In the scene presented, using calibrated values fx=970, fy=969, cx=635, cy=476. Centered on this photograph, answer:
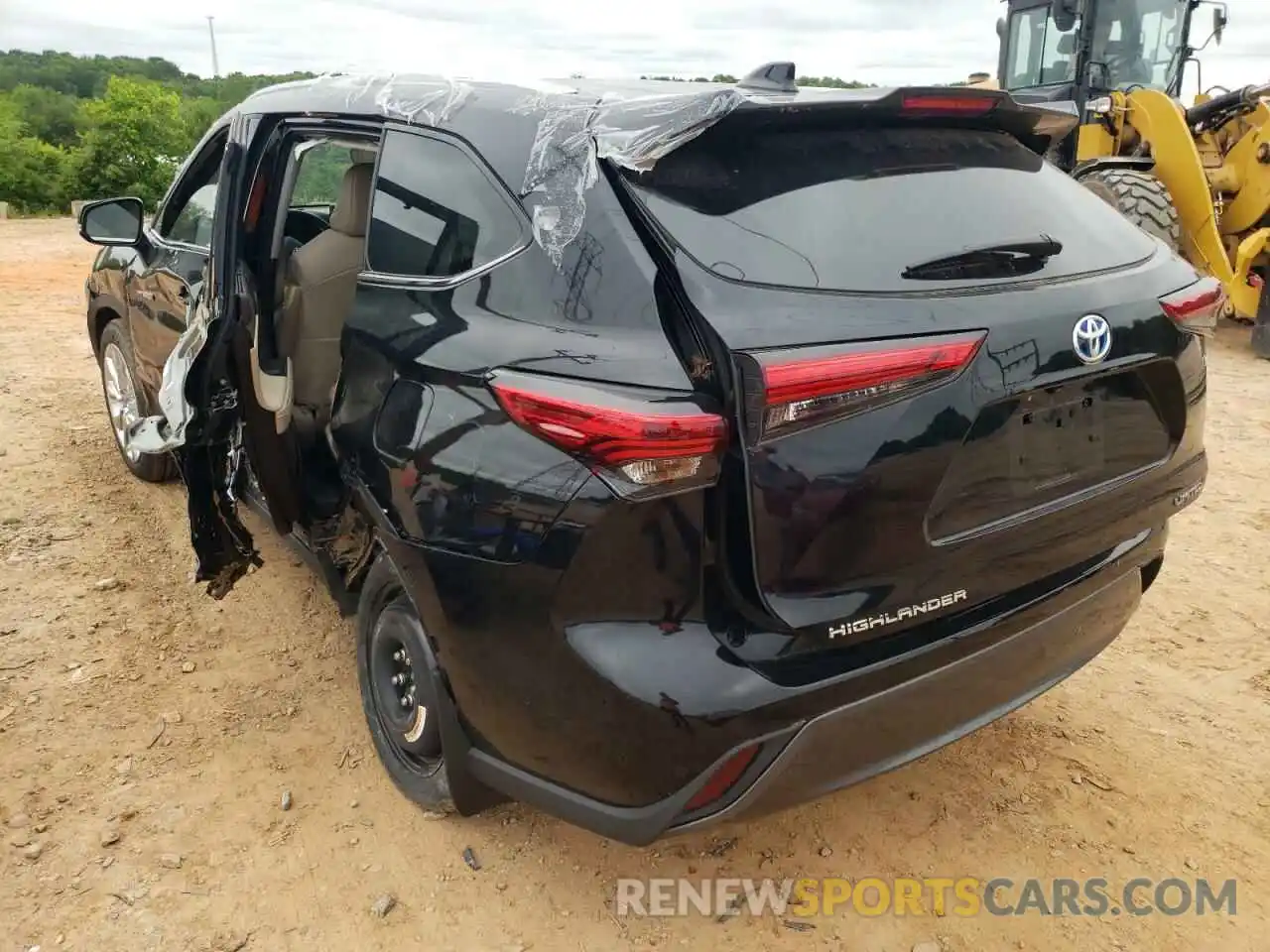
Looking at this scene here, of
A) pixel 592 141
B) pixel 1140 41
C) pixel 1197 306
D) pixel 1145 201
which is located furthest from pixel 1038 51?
pixel 592 141

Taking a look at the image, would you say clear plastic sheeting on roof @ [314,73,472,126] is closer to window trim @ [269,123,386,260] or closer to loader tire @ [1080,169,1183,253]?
window trim @ [269,123,386,260]

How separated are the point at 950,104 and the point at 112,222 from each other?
3.34 m

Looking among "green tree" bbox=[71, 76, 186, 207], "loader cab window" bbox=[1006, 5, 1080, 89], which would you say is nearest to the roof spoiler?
"loader cab window" bbox=[1006, 5, 1080, 89]

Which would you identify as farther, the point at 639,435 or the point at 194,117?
the point at 194,117

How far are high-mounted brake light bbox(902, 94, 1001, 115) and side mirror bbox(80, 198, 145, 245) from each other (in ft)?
10.4

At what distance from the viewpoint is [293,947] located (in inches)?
87.4

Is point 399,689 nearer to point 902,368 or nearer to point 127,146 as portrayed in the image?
point 902,368

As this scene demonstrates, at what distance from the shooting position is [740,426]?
1.73 meters

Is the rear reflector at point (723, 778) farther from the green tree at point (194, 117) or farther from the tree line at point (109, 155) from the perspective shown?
the tree line at point (109, 155)

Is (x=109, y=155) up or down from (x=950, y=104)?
down

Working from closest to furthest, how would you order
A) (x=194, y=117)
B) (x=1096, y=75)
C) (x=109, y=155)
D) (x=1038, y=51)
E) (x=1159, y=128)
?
(x=1159, y=128), (x=1096, y=75), (x=1038, y=51), (x=109, y=155), (x=194, y=117)

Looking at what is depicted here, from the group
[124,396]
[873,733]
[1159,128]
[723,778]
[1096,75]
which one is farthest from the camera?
[1096,75]

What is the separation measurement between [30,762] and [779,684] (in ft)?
7.53

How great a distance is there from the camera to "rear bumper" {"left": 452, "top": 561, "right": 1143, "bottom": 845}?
6.15 feet
